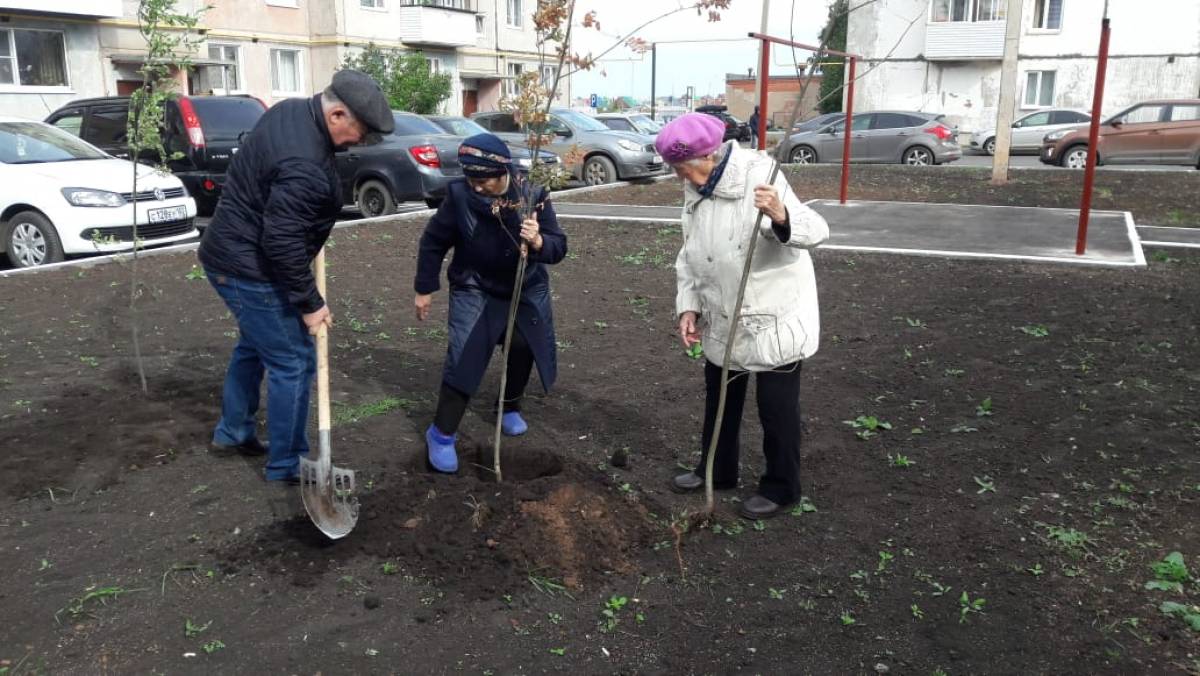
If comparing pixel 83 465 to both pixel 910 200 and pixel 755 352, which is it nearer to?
pixel 755 352

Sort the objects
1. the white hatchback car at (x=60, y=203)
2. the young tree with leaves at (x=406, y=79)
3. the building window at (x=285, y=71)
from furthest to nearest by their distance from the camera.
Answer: the building window at (x=285, y=71), the young tree with leaves at (x=406, y=79), the white hatchback car at (x=60, y=203)

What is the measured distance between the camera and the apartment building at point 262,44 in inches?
899

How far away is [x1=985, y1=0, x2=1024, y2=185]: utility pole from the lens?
17125 mm

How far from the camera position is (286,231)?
11.5 ft

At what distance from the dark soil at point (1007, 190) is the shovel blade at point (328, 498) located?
11620 mm

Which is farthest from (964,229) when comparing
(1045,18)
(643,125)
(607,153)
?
(1045,18)

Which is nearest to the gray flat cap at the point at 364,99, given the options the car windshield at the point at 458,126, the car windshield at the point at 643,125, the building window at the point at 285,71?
the car windshield at the point at 458,126

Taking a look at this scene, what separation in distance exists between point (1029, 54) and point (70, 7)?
3235cm

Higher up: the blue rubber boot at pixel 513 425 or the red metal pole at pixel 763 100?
the red metal pole at pixel 763 100

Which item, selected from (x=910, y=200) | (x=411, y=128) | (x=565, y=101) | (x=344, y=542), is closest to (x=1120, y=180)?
(x=910, y=200)

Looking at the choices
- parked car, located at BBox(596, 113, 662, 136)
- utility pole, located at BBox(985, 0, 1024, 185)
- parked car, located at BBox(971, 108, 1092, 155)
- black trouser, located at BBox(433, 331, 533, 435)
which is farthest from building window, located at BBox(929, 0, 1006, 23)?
black trouser, located at BBox(433, 331, 533, 435)

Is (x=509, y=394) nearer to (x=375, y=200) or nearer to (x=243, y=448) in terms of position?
(x=243, y=448)

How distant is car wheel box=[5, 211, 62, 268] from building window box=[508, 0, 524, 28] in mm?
33967

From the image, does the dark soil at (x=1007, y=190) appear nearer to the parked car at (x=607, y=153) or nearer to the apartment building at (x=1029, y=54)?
the parked car at (x=607, y=153)
